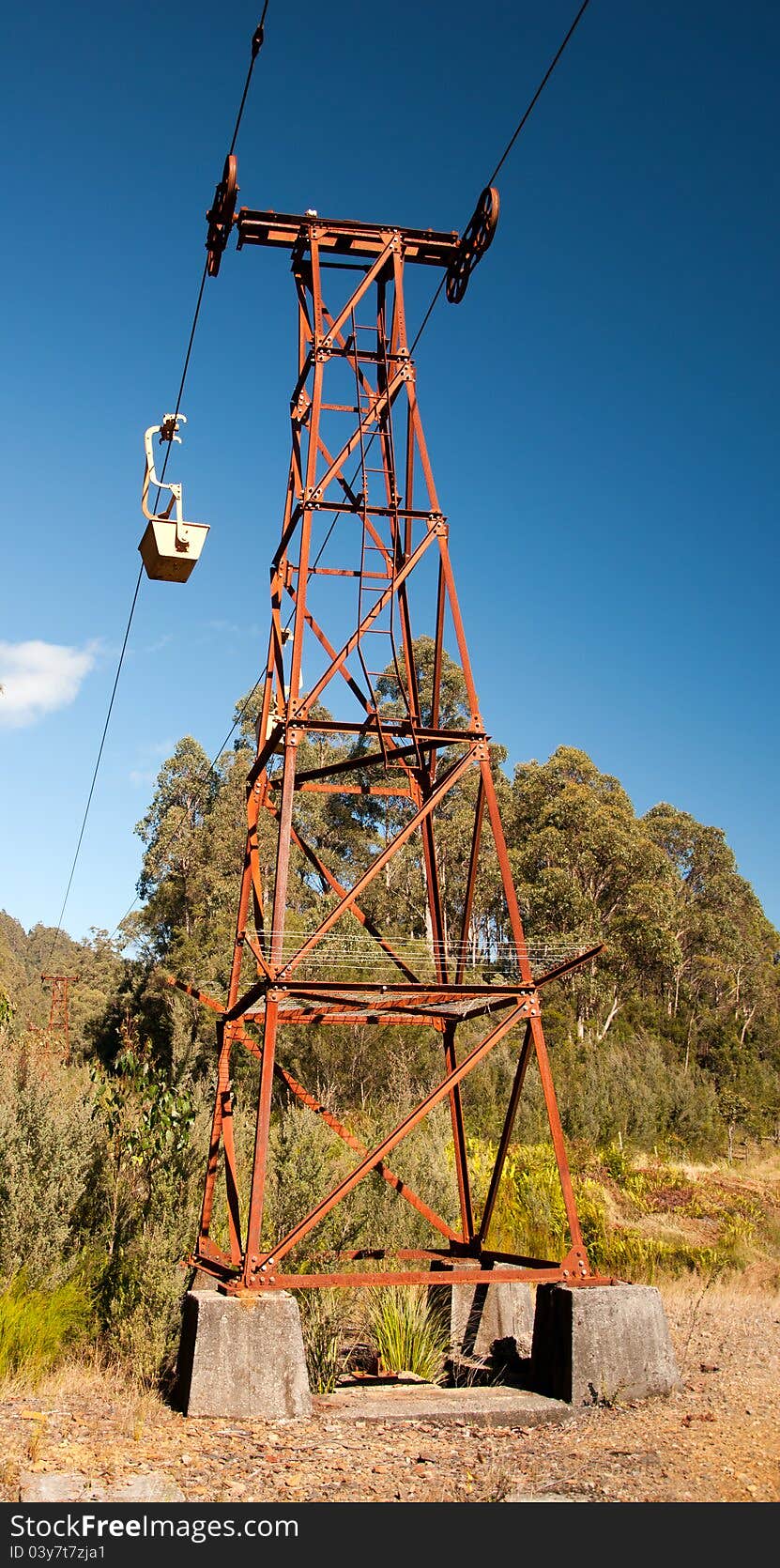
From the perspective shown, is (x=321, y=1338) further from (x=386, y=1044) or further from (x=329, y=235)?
(x=386, y=1044)

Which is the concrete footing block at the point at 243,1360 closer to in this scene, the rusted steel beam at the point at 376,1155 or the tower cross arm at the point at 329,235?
the rusted steel beam at the point at 376,1155

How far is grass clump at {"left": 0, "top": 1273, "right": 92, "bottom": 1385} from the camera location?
723 centimetres

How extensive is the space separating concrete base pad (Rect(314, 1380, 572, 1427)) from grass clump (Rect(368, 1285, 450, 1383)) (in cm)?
128

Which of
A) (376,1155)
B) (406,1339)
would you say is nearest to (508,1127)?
(376,1155)

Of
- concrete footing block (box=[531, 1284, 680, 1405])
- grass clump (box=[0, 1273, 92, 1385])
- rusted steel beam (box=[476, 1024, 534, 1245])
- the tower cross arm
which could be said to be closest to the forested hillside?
grass clump (box=[0, 1273, 92, 1385])

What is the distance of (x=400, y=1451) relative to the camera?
20.2ft

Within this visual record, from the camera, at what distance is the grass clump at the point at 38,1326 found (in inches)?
285

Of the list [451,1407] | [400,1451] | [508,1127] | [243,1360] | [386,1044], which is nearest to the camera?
[400,1451]

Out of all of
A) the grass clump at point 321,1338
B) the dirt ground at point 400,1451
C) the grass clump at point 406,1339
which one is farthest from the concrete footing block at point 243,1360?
the grass clump at point 406,1339

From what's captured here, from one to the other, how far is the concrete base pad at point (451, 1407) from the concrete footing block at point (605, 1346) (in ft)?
0.74

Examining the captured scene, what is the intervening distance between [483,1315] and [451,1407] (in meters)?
2.73

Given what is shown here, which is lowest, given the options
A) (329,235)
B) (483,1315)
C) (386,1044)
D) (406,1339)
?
(406,1339)

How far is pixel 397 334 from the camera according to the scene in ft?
32.9
